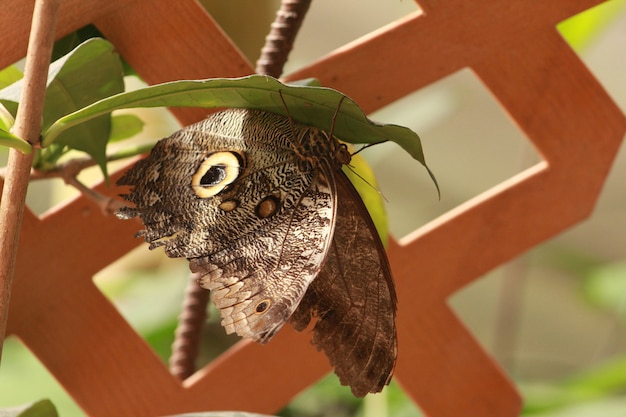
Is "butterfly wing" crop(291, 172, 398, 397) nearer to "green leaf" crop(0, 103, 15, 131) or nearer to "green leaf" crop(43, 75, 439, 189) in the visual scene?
"green leaf" crop(43, 75, 439, 189)

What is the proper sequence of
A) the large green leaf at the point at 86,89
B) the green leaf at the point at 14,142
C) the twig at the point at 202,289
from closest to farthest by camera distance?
the green leaf at the point at 14,142
the large green leaf at the point at 86,89
the twig at the point at 202,289

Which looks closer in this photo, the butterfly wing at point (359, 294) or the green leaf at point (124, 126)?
the butterfly wing at point (359, 294)

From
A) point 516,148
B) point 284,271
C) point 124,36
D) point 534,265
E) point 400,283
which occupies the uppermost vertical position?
point 124,36

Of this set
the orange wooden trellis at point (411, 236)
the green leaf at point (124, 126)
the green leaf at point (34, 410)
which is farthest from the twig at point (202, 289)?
the green leaf at point (34, 410)

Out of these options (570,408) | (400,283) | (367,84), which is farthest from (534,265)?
(367,84)

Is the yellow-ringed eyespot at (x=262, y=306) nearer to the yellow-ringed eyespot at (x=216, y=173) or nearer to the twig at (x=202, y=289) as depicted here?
the yellow-ringed eyespot at (x=216, y=173)

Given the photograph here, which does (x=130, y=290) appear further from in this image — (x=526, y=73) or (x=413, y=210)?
(x=526, y=73)

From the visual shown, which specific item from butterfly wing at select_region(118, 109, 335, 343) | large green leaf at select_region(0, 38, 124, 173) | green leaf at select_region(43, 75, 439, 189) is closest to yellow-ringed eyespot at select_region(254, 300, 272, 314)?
butterfly wing at select_region(118, 109, 335, 343)
